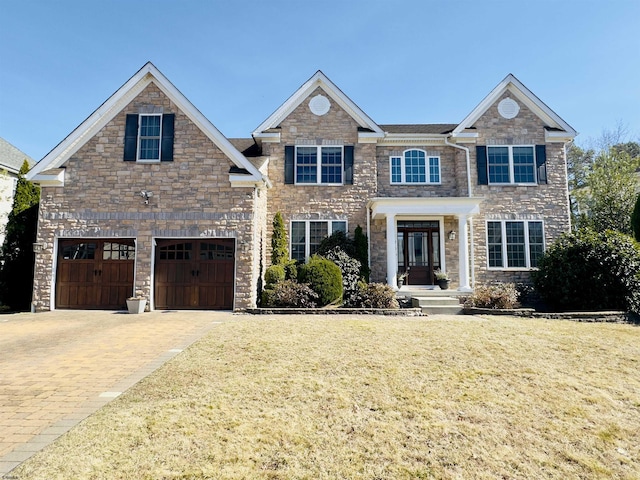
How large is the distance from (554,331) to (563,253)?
214 inches

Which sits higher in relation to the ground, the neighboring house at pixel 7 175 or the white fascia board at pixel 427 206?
the neighboring house at pixel 7 175

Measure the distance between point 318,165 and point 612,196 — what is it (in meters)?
15.2

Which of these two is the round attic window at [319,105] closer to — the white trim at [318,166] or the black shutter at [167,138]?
the white trim at [318,166]

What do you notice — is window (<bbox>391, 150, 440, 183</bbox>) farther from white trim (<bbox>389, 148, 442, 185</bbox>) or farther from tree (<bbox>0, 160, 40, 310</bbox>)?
tree (<bbox>0, 160, 40, 310</bbox>)

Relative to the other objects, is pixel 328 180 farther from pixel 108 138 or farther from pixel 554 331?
pixel 554 331

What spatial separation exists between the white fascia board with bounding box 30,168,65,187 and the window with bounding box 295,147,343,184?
334 inches

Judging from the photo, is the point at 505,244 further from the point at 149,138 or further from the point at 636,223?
the point at 149,138

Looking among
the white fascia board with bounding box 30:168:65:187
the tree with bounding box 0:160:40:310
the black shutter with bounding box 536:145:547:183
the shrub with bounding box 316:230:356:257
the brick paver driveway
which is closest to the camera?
the brick paver driveway

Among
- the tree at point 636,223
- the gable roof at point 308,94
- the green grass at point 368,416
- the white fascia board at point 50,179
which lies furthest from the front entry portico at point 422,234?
the white fascia board at point 50,179

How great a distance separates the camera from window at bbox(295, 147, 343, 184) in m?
16.1

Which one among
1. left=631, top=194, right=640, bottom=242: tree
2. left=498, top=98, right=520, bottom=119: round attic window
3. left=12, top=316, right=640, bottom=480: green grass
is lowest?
left=12, top=316, right=640, bottom=480: green grass

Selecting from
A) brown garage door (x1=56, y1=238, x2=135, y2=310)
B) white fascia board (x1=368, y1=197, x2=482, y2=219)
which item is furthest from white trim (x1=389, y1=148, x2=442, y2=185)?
brown garage door (x1=56, y1=238, x2=135, y2=310)

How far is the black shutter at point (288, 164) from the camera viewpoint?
52.4 feet

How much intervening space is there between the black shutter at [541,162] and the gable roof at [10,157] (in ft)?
76.7
